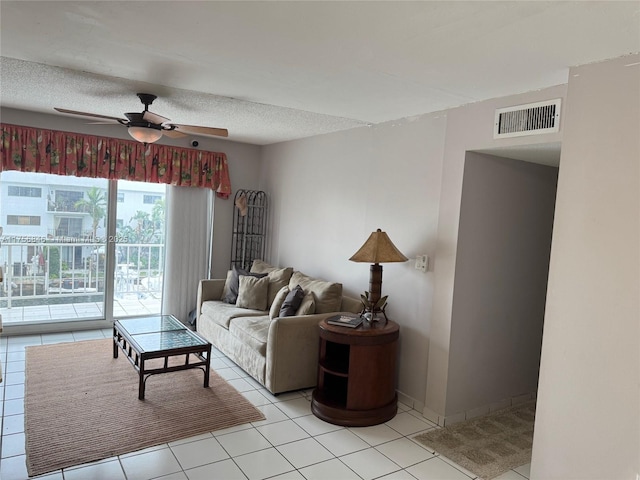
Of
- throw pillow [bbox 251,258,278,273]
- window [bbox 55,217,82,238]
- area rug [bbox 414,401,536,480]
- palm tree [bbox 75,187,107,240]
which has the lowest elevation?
area rug [bbox 414,401,536,480]

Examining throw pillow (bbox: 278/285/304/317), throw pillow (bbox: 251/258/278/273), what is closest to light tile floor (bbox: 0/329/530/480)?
throw pillow (bbox: 278/285/304/317)

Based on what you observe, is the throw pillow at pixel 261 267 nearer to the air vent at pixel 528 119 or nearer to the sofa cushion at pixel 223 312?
the sofa cushion at pixel 223 312

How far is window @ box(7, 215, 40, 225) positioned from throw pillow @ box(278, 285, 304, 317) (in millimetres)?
3028

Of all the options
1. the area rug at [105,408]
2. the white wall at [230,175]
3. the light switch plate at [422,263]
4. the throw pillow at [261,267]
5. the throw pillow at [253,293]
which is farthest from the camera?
the white wall at [230,175]

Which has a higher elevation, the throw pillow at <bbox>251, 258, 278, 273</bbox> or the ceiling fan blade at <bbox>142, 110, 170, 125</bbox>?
the ceiling fan blade at <bbox>142, 110, 170, 125</bbox>

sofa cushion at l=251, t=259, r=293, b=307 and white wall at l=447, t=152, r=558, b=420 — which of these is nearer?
white wall at l=447, t=152, r=558, b=420

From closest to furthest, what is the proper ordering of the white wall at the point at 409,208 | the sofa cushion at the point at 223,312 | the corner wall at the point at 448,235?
1. the corner wall at the point at 448,235
2. the white wall at the point at 409,208
3. the sofa cushion at the point at 223,312

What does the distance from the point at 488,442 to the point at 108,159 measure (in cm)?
460

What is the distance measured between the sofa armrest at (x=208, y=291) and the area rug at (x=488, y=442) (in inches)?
115

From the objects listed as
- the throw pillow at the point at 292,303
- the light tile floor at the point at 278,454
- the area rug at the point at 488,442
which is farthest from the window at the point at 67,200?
the area rug at the point at 488,442

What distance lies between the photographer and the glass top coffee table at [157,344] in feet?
11.5

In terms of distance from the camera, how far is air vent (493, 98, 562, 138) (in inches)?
103

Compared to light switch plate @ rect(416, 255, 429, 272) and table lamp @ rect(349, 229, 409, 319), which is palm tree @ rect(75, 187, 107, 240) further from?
light switch plate @ rect(416, 255, 429, 272)

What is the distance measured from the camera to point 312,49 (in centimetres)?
227
